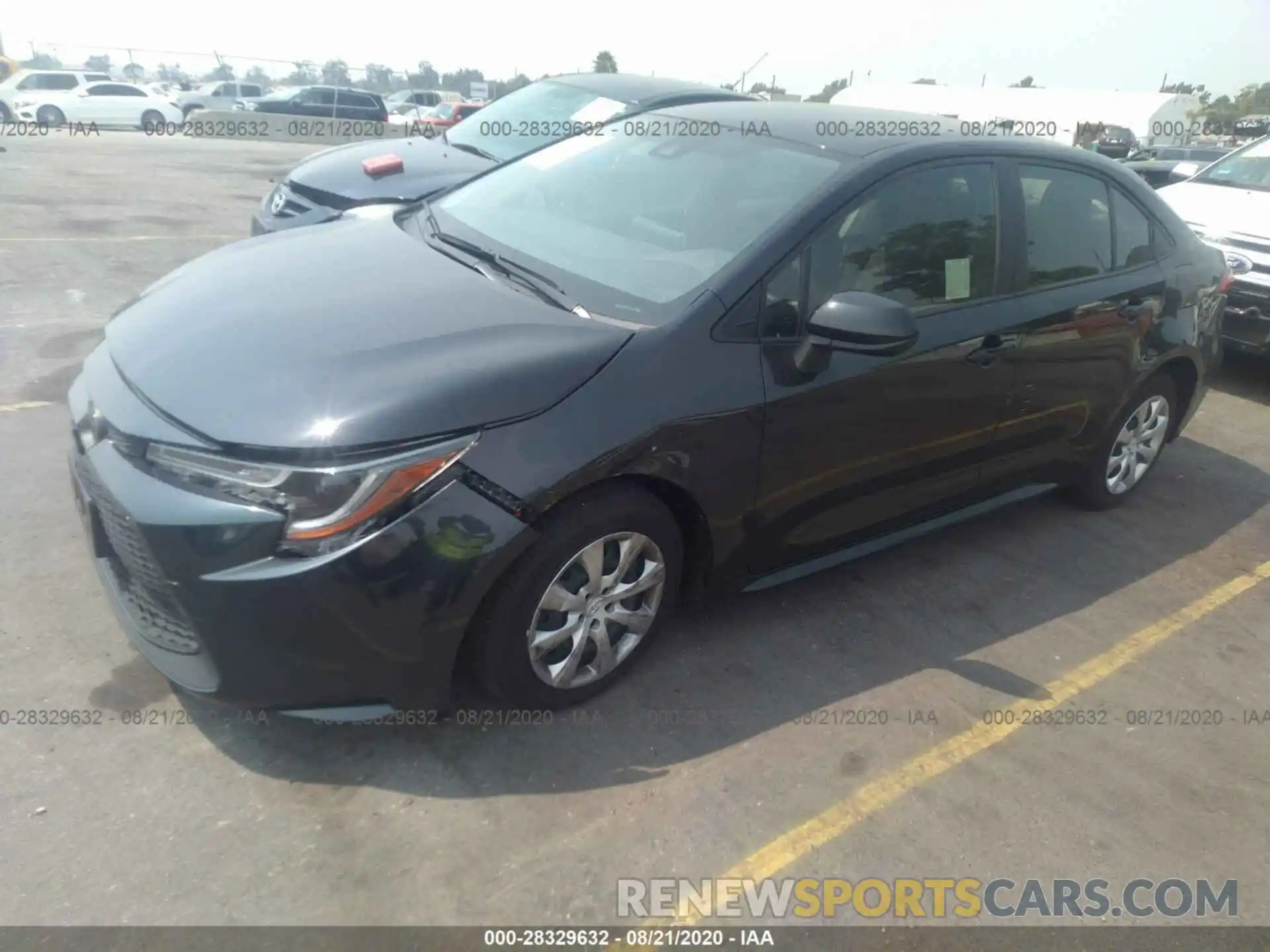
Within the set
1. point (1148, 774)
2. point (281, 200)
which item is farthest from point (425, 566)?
point (281, 200)

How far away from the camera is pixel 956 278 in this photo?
350 centimetres

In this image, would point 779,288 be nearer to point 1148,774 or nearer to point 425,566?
point 425,566

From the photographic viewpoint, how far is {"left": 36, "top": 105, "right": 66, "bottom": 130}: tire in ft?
80.9

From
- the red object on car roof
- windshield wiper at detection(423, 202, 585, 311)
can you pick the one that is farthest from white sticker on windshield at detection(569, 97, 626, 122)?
windshield wiper at detection(423, 202, 585, 311)

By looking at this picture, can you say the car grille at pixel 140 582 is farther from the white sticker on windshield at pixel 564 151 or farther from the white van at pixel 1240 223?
the white van at pixel 1240 223

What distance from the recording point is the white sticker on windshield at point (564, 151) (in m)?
3.92

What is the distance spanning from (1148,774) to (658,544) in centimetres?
178

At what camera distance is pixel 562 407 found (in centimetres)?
254

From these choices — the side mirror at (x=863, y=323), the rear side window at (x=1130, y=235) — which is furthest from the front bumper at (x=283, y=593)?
the rear side window at (x=1130, y=235)

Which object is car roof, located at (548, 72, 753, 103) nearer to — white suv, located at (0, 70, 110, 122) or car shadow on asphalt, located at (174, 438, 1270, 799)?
car shadow on asphalt, located at (174, 438, 1270, 799)

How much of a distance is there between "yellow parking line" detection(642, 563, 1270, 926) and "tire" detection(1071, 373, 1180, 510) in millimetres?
755

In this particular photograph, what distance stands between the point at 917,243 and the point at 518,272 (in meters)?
1.45

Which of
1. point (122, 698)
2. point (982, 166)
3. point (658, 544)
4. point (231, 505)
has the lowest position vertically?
point (122, 698)

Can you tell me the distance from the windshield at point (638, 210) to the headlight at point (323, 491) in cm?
90
